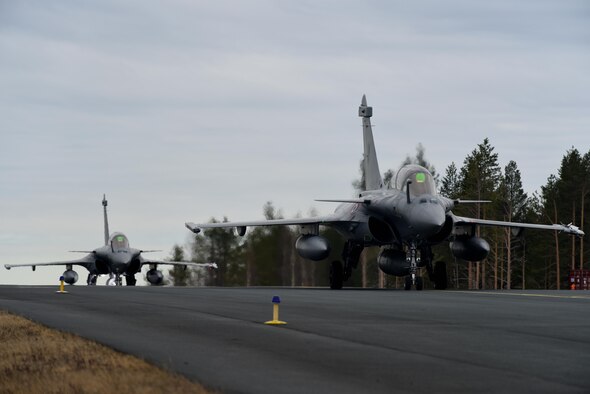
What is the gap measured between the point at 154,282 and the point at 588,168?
43.5 metres

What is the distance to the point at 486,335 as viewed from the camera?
15516mm

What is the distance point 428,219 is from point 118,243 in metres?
34.7

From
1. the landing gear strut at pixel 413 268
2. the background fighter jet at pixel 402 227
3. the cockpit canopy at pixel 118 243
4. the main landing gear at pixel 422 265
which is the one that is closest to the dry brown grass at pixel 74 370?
the background fighter jet at pixel 402 227

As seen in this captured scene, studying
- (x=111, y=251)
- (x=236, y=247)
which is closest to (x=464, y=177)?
(x=236, y=247)

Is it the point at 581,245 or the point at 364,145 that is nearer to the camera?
the point at 364,145

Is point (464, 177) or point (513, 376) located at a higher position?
point (464, 177)

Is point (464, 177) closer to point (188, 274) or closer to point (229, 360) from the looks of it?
point (188, 274)

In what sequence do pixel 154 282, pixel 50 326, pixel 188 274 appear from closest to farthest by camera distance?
pixel 50 326 → pixel 154 282 → pixel 188 274

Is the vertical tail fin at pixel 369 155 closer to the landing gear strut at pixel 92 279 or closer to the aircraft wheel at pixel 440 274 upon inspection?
the aircraft wheel at pixel 440 274

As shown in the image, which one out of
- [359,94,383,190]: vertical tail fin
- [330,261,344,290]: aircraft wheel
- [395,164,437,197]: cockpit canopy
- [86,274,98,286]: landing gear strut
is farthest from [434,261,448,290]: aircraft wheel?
[86,274,98,286]: landing gear strut

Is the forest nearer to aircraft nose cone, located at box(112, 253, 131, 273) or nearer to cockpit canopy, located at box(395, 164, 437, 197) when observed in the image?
aircraft nose cone, located at box(112, 253, 131, 273)

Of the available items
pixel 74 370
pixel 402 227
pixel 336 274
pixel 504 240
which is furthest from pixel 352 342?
pixel 504 240

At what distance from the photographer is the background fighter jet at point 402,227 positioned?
1400 inches

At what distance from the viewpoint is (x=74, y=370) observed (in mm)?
11508
